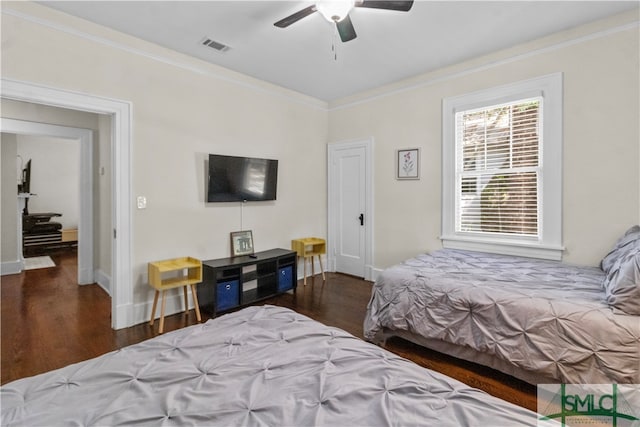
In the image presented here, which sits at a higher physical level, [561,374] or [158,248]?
[158,248]

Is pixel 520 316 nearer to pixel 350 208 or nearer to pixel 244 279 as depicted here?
pixel 244 279

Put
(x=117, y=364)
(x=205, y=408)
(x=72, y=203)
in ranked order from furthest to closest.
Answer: (x=72, y=203) < (x=117, y=364) < (x=205, y=408)

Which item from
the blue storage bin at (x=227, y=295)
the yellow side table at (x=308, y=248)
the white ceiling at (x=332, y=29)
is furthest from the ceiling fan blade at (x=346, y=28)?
the yellow side table at (x=308, y=248)

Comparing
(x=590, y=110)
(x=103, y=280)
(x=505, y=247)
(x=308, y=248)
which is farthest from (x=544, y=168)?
(x=103, y=280)

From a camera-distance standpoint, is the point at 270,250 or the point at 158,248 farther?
the point at 270,250

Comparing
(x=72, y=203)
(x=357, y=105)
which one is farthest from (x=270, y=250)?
(x=72, y=203)

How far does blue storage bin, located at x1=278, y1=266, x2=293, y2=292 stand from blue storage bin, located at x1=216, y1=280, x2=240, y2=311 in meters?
0.62

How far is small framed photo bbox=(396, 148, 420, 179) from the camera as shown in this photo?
13.7ft

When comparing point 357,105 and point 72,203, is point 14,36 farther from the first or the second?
point 72,203

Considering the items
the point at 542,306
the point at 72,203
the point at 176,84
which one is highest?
the point at 176,84

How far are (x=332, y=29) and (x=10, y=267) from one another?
596 cm

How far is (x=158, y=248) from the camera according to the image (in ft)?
11.0

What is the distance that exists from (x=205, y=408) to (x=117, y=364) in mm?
461

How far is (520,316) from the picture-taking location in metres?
2.08
